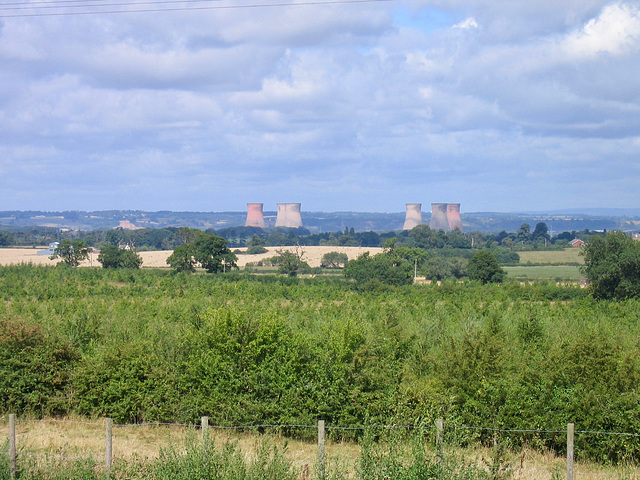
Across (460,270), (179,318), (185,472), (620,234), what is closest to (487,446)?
(185,472)

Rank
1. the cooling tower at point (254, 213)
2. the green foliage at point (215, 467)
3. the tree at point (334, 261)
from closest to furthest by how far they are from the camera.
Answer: the green foliage at point (215, 467) < the tree at point (334, 261) < the cooling tower at point (254, 213)

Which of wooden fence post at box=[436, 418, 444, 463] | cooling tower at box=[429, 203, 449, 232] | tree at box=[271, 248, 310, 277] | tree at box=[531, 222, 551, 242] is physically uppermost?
cooling tower at box=[429, 203, 449, 232]

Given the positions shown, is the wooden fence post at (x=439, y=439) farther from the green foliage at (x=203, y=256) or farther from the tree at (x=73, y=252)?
the tree at (x=73, y=252)

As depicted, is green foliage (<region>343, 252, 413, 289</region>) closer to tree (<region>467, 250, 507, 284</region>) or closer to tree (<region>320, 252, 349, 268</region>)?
tree (<region>467, 250, 507, 284</region>)

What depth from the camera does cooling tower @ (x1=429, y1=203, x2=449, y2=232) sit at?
172125 millimetres

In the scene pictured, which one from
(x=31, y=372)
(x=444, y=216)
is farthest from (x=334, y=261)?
(x=444, y=216)

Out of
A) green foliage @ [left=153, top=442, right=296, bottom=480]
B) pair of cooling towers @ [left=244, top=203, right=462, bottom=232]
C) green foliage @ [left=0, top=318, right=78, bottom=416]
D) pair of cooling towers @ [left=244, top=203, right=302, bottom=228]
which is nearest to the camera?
green foliage @ [left=153, top=442, right=296, bottom=480]

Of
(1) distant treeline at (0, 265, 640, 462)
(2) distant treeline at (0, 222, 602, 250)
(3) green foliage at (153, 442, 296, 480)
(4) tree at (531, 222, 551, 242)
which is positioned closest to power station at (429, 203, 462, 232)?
(2) distant treeline at (0, 222, 602, 250)

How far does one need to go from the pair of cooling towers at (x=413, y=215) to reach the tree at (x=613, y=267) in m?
120

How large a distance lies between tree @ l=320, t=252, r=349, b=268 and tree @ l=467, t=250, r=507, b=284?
89.8ft

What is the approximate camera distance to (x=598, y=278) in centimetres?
4684

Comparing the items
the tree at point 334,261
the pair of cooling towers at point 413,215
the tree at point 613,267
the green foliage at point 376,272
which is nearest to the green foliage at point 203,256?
the green foliage at point 376,272

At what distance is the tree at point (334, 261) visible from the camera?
87650mm

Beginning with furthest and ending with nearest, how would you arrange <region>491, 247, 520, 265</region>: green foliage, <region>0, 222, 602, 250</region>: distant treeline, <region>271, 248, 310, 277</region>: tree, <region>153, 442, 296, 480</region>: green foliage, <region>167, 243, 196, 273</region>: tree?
1. <region>0, 222, 602, 250</region>: distant treeline
2. <region>491, 247, 520, 265</region>: green foliage
3. <region>271, 248, 310, 277</region>: tree
4. <region>167, 243, 196, 273</region>: tree
5. <region>153, 442, 296, 480</region>: green foliage
